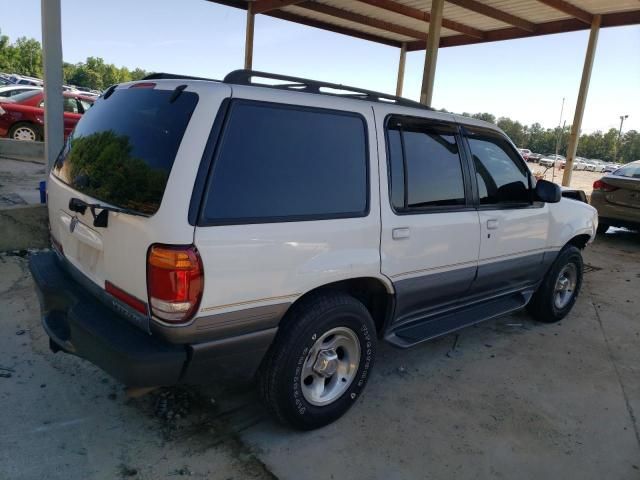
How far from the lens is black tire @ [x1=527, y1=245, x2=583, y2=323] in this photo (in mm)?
4590

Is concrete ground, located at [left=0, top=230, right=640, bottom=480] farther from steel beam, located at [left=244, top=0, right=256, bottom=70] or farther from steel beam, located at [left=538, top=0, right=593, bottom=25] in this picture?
steel beam, located at [left=244, top=0, right=256, bottom=70]

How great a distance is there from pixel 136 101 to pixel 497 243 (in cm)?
269

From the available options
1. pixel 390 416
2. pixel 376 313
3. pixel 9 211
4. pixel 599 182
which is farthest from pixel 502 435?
pixel 599 182

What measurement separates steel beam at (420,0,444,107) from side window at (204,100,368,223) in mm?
8315

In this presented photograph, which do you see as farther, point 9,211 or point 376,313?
point 9,211

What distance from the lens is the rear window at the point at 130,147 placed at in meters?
2.25

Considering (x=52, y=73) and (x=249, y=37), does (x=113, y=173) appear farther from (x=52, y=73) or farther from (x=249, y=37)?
(x=249, y=37)

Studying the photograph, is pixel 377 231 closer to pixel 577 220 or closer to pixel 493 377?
pixel 493 377

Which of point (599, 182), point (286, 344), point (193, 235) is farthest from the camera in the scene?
point (599, 182)

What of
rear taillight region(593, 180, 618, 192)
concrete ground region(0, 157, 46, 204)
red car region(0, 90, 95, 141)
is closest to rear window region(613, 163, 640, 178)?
rear taillight region(593, 180, 618, 192)

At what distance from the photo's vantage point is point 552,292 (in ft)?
15.2

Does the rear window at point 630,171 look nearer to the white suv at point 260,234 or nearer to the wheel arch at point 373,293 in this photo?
the white suv at point 260,234

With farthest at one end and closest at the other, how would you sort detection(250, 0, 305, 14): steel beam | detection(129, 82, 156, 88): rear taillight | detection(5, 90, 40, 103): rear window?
detection(5, 90, 40, 103): rear window → detection(250, 0, 305, 14): steel beam → detection(129, 82, 156, 88): rear taillight

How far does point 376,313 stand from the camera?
3145 millimetres
